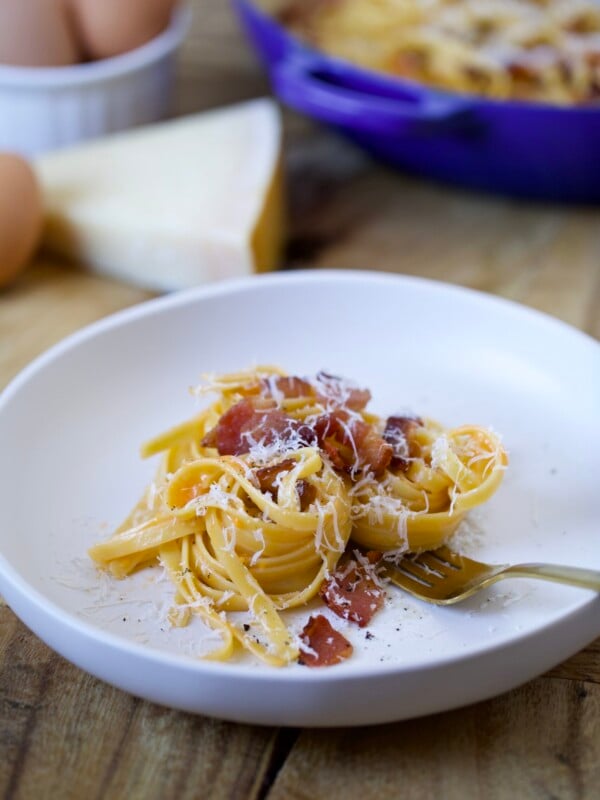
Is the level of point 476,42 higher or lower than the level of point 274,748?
higher

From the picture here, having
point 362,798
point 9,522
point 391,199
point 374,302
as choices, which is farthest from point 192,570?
point 391,199

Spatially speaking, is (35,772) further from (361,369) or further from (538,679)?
(361,369)

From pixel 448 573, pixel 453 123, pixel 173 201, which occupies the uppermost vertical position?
pixel 453 123

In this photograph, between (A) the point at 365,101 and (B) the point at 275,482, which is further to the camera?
(A) the point at 365,101

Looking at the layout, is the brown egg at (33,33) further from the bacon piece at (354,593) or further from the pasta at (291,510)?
the bacon piece at (354,593)

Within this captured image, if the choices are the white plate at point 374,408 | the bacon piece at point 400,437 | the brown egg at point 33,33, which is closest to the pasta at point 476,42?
the brown egg at point 33,33

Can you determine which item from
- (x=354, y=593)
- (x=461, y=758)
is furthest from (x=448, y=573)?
(x=461, y=758)

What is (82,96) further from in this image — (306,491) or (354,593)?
(354,593)

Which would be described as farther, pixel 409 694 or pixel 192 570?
pixel 192 570
